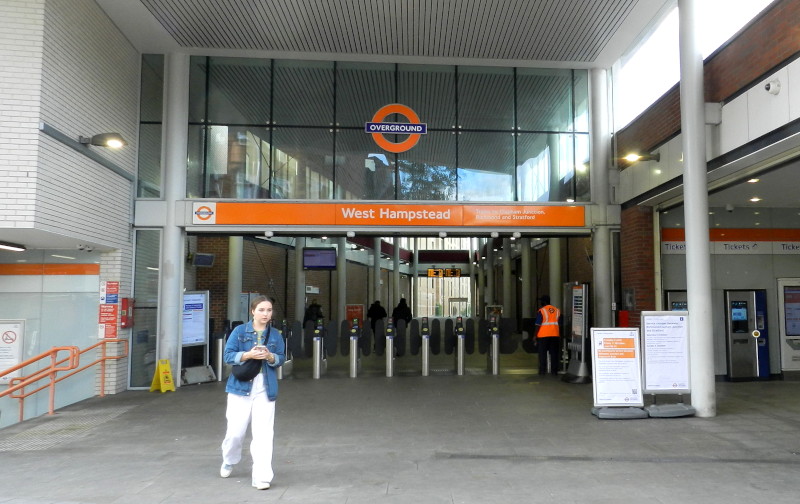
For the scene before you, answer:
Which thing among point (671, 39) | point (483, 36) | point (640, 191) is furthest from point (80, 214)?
point (671, 39)

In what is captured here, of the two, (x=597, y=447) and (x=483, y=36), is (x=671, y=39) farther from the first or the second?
(x=597, y=447)

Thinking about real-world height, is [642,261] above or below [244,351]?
above

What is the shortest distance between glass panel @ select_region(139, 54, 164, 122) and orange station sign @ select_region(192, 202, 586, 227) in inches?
73.7

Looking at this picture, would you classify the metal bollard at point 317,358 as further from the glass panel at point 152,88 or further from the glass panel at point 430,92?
the glass panel at point 152,88

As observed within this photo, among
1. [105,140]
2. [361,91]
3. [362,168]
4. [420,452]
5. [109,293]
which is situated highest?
[361,91]

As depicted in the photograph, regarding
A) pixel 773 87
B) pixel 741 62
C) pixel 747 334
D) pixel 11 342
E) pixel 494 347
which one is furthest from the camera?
pixel 494 347

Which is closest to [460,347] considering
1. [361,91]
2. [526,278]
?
[361,91]

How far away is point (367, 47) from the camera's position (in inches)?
418

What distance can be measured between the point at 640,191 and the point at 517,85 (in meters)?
3.15

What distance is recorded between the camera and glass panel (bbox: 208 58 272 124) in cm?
1091

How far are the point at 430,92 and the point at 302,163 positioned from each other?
2771 mm

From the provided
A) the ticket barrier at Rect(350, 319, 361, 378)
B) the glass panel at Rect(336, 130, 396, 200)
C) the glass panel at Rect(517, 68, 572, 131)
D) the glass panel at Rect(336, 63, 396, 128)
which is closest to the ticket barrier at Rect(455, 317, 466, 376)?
the ticket barrier at Rect(350, 319, 361, 378)

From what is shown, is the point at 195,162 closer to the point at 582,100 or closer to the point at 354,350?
the point at 354,350

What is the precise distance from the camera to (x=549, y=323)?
11.1 meters
